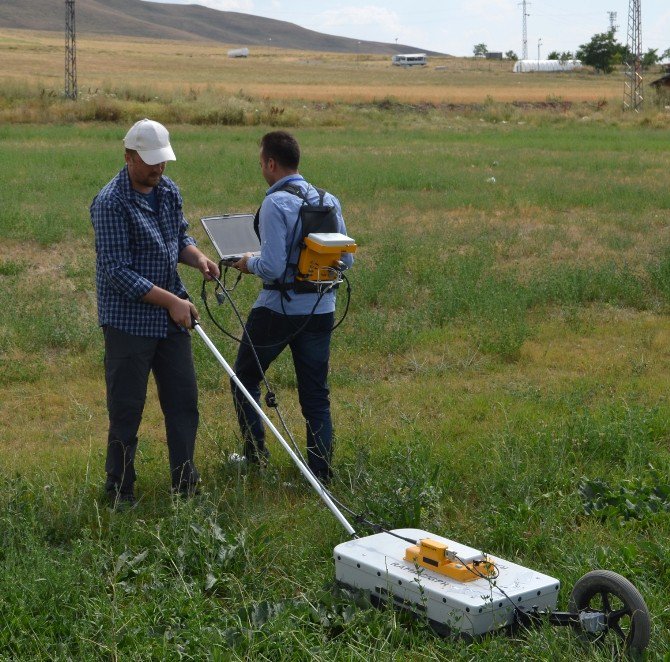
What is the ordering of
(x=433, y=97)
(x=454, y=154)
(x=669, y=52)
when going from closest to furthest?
1. (x=454, y=154)
2. (x=433, y=97)
3. (x=669, y=52)

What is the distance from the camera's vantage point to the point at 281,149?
5738 millimetres

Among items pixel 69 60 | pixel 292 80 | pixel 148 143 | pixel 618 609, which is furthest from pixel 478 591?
pixel 292 80

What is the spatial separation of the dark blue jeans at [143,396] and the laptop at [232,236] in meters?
0.59

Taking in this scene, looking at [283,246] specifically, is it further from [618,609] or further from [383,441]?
[618,609]

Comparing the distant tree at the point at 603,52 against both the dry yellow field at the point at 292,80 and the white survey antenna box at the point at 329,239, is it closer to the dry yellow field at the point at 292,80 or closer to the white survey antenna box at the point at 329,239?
the dry yellow field at the point at 292,80


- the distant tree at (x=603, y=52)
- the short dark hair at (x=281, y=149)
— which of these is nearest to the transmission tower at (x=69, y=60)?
the short dark hair at (x=281, y=149)

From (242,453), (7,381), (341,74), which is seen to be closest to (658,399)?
(242,453)

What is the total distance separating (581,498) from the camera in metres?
5.57

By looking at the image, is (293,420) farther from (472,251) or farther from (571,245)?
(571,245)

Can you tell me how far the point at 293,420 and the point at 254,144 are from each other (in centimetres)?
2329

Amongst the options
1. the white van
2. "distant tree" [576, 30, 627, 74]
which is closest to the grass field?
"distant tree" [576, 30, 627, 74]

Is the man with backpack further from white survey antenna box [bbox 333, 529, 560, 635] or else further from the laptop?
white survey antenna box [bbox 333, 529, 560, 635]

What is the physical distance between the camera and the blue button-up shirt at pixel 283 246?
561 cm

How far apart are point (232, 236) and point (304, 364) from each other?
0.85 m
